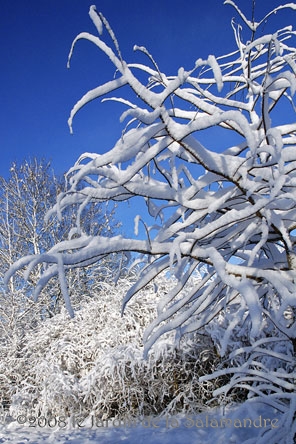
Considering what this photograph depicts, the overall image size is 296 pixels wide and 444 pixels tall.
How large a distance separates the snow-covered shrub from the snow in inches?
12.5

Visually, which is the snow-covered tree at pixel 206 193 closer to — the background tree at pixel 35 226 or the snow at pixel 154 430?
the snow at pixel 154 430

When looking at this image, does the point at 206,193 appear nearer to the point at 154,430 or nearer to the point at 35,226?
the point at 154,430

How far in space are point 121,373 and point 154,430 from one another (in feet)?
4.37

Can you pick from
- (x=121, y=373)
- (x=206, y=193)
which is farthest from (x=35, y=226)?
(x=206, y=193)

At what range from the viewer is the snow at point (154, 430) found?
3.92m

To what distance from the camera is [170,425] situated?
16.5ft

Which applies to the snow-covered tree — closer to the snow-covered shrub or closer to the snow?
the snow

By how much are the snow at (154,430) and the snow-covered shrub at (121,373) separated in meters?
0.32

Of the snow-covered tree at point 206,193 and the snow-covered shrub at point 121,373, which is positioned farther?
the snow-covered shrub at point 121,373

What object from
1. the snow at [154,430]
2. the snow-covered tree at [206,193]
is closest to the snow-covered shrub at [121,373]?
the snow at [154,430]

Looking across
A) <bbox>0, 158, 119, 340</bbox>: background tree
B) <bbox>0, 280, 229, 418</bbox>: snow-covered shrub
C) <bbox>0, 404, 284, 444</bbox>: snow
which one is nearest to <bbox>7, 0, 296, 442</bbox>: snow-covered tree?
<bbox>0, 404, 284, 444</bbox>: snow

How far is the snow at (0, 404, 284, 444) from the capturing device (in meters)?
3.92

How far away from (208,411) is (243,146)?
4.36 m

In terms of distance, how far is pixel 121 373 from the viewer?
6008 mm
